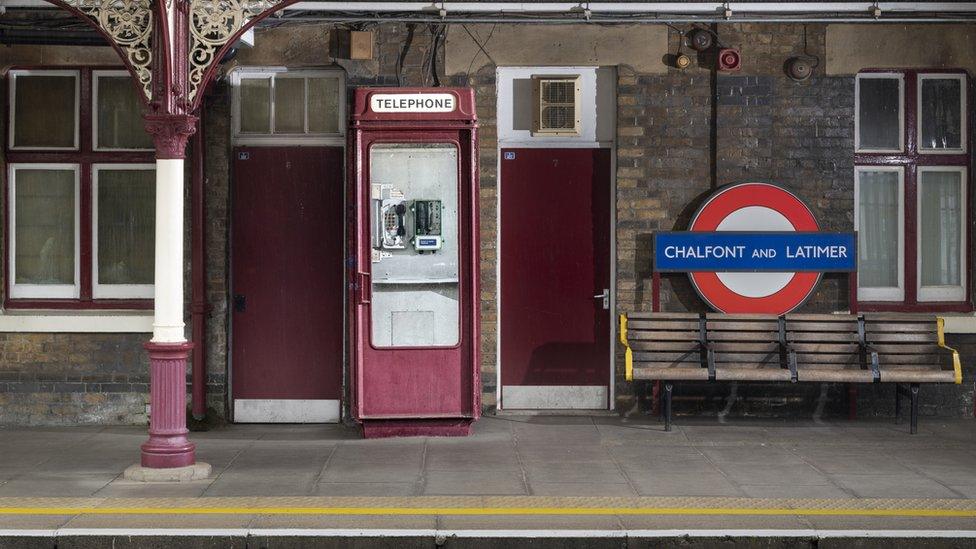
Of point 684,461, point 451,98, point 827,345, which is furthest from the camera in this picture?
point 827,345

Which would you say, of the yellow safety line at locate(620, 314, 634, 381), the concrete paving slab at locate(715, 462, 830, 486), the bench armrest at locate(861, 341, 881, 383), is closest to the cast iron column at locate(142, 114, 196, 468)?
the yellow safety line at locate(620, 314, 634, 381)

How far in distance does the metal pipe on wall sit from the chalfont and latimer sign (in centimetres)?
398

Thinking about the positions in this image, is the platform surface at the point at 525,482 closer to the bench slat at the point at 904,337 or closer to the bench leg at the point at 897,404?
the bench leg at the point at 897,404

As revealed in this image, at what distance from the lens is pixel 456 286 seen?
10.1 meters

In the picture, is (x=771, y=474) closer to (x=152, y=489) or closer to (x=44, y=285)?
(x=152, y=489)

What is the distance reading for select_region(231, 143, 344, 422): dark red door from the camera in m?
11.2

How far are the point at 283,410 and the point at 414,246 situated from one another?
219 centimetres

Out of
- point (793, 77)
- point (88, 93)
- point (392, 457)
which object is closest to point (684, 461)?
point (392, 457)

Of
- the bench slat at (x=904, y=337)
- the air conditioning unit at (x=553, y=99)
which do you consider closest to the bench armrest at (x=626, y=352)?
the air conditioning unit at (x=553, y=99)

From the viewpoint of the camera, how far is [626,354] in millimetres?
10336

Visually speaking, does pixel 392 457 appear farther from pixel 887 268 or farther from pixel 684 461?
pixel 887 268

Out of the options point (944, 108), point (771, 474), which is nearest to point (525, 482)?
point (771, 474)

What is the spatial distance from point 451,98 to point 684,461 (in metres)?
3.37

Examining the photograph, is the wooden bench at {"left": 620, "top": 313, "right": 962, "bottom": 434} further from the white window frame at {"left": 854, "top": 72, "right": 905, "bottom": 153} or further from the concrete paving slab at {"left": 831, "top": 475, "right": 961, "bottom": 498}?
the concrete paving slab at {"left": 831, "top": 475, "right": 961, "bottom": 498}
